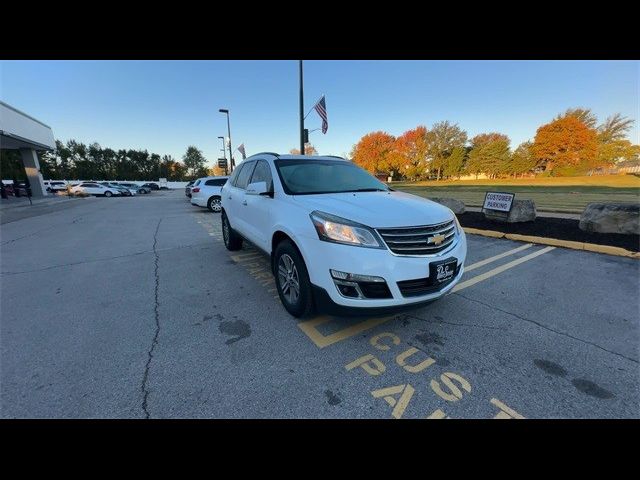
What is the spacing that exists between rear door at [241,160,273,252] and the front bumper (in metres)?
1.15

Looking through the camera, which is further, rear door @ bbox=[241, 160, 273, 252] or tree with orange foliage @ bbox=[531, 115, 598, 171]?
tree with orange foliage @ bbox=[531, 115, 598, 171]

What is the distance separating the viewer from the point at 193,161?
9588cm

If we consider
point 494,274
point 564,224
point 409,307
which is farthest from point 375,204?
point 564,224

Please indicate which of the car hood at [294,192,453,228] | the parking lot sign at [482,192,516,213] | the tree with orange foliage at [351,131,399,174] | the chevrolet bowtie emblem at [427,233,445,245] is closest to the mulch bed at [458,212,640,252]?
the parking lot sign at [482,192,516,213]

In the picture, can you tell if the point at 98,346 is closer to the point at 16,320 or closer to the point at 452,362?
the point at 16,320

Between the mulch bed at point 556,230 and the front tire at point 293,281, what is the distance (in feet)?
19.7

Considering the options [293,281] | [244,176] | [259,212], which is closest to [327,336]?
[293,281]

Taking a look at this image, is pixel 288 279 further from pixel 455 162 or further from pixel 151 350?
pixel 455 162

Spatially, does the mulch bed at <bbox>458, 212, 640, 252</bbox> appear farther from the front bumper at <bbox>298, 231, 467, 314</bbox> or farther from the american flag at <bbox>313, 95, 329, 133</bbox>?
the american flag at <bbox>313, 95, 329, 133</bbox>

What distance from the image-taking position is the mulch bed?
511cm

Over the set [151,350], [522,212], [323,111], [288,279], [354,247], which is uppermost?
[323,111]

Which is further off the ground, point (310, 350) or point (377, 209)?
point (377, 209)

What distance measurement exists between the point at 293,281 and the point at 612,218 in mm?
6809
